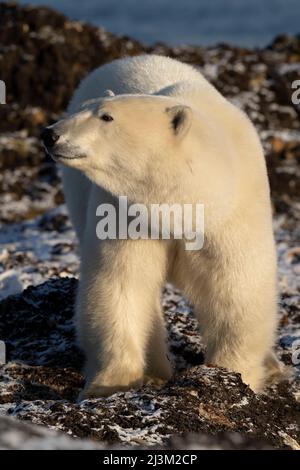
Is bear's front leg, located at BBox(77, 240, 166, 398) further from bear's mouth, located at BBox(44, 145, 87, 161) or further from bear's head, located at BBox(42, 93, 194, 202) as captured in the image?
bear's mouth, located at BBox(44, 145, 87, 161)

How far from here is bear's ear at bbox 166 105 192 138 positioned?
168 inches

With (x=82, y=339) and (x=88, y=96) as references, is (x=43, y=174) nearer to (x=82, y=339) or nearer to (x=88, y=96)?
(x=88, y=96)

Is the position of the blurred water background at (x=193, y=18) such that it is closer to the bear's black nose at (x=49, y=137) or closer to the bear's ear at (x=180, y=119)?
the bear's ear at (x=180, y=119)

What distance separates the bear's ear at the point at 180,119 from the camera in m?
4.28

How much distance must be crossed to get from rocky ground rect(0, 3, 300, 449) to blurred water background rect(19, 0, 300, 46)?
68.0 feet

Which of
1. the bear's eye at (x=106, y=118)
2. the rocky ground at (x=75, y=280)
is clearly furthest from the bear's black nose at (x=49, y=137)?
the rocky ground at (x=75, y=280)

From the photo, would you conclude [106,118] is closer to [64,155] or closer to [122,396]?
[64,155]

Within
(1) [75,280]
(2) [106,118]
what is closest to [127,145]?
(2) [106,118]

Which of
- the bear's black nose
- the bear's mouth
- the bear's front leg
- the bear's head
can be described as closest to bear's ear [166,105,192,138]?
the bear's head

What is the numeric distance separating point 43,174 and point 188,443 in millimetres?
11139

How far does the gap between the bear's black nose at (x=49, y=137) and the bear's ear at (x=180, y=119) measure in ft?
1.85

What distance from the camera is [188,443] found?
139 inches

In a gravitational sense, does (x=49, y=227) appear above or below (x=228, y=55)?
below

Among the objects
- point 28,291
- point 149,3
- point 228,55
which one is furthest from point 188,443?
point 149,3
